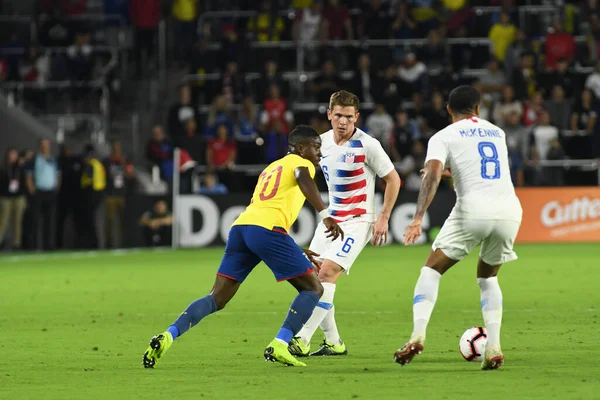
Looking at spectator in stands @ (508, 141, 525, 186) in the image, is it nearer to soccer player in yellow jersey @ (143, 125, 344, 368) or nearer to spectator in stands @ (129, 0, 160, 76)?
spectator in stands @ (129, 0, 160, 76)

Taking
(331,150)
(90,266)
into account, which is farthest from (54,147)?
(331,150)

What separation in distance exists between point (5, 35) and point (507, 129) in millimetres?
13713

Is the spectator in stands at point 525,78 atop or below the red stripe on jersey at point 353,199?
atop

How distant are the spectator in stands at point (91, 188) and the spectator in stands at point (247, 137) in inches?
118

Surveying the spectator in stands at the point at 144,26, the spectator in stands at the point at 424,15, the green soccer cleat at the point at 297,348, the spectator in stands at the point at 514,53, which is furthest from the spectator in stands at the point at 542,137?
the green soccer cleat at the point at 297,348

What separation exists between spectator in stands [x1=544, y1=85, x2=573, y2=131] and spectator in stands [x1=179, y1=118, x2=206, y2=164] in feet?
24.6

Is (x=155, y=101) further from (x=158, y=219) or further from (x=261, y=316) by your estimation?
(x=261, y=316)

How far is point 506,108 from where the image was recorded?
25.2 metres

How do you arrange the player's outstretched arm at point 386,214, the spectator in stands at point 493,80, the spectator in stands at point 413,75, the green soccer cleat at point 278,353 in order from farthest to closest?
the spectator in stands at point 413,75, the spectator in stands at point 493,80, the player's outstretched arm at point 386,214, the green soccer cleat at point 278,353

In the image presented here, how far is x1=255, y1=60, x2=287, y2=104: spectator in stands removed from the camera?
26.9 metres

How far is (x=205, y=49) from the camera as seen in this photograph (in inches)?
1104

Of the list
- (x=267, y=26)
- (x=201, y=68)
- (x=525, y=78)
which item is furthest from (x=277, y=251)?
(x=267, y=26)

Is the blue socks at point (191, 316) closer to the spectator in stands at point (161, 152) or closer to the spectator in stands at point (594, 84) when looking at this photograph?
the spectator in stands at point (161, 152)

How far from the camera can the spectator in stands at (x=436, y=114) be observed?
83.1ft
